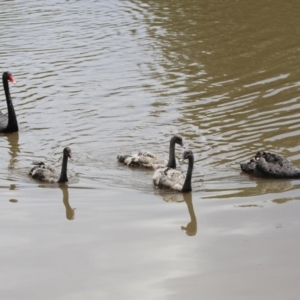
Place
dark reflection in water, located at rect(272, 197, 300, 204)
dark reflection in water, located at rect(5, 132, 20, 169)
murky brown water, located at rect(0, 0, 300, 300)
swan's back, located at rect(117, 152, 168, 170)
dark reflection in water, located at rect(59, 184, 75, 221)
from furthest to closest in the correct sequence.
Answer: dark reflection in water, located at rect(5, 132, 20, 169)
swan's back, located at rect(117, 152, 168, 170)
dark reflection in water, located at rect(272, 197, 300, 204)
dark reflection in water, located at rect(59, 184, 75, 221)
murky brown water, located at rect(0, 0, 300, 300)

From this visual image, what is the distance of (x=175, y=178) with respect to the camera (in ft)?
27.9

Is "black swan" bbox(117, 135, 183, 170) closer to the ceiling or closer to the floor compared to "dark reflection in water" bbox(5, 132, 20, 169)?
closer to the ceiling

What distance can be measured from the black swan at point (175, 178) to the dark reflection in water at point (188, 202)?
0.10 metres

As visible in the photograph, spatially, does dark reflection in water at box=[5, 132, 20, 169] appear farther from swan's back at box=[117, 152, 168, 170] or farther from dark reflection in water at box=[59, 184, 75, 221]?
swan's back at box=[117, 152, 168, 170]

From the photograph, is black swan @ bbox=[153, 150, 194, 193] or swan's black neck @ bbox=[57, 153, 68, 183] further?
swan's black neck @ bbox=[57, 153, 68, 183]

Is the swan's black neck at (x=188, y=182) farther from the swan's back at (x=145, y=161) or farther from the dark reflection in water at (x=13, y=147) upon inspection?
the dark reflection in water at (x=13, y=147)

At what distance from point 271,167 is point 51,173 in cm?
237

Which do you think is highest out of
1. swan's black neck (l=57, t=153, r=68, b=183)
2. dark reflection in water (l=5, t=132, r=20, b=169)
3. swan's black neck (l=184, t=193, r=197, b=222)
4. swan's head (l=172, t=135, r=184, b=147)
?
swan's black neck (l=184, t=193, r=197, b=222)

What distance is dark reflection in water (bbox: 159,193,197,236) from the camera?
6938 mm

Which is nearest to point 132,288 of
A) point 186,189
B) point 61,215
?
point 61,215

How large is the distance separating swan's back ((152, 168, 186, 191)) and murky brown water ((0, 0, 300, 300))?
0.55 feet

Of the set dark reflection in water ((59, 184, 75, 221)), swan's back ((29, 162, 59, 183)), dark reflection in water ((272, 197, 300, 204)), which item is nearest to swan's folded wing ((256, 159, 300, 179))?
dark reflection in water ((272, 197, 300, 204))

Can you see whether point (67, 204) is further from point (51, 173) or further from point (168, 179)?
point (168, 179)

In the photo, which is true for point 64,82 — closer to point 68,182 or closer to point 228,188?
point 68,182
